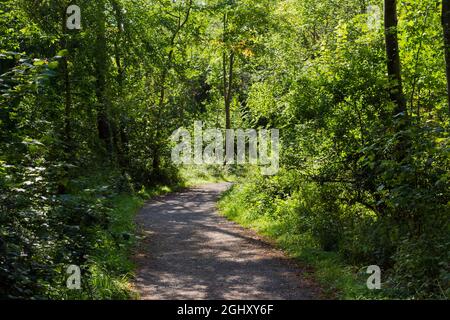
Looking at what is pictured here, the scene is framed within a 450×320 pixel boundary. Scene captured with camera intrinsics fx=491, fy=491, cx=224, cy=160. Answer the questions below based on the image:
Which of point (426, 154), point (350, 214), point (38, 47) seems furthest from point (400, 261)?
point (38, 47)

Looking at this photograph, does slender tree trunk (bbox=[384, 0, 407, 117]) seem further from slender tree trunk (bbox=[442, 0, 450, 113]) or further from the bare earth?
the bare earth

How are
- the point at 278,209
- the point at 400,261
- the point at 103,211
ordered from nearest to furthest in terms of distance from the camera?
the point at 103,211 → the point at 400,261 → the point at 278,209

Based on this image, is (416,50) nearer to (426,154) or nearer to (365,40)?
(365,40)

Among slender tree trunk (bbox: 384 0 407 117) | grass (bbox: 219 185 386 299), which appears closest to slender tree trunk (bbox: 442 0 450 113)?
slender tree trunk (bbox: 384 0 407 117)

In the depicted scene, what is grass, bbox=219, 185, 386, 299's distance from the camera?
7.39 meters

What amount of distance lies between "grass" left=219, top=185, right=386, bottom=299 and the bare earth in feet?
0.85

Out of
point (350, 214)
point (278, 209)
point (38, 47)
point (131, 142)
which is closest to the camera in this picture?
point (350, 214)

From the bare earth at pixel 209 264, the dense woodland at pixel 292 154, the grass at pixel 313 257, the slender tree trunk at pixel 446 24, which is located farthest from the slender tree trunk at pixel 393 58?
the bare earth at pixel 209 264

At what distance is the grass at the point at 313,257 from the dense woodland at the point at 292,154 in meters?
0.08

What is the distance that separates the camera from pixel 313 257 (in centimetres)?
959

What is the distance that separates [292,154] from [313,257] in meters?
3.01

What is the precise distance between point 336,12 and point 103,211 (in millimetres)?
23544

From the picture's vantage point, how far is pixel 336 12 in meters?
26.9

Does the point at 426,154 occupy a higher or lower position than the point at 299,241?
higher
